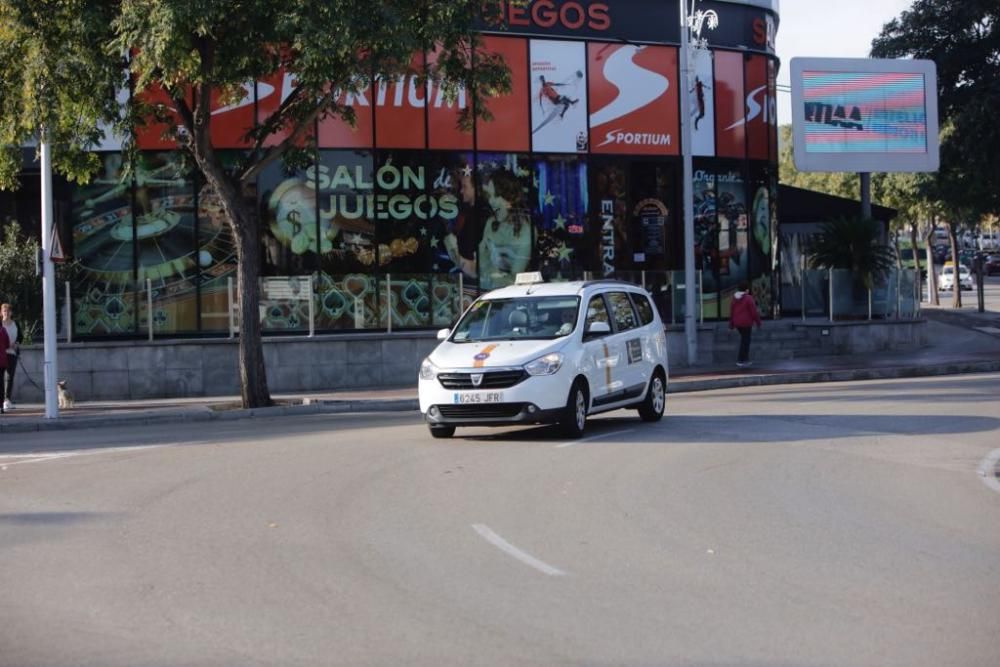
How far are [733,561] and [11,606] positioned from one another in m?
4.42

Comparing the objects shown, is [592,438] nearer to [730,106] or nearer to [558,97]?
[558,97]

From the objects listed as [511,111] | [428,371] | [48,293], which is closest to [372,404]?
[48,293]

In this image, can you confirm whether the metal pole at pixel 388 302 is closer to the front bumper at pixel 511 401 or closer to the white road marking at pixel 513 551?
the front bumper at pixel 511 401

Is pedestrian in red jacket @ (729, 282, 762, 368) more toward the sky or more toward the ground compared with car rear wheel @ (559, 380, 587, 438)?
more toward the sky

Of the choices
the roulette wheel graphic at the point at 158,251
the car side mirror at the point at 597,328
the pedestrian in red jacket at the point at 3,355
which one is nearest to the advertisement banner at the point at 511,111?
the roulette wheel graphic at the point at 158,251

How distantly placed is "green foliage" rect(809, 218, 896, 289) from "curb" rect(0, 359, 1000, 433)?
15.2 feet

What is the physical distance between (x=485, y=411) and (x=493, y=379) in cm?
38

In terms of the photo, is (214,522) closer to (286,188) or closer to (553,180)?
(286,188)

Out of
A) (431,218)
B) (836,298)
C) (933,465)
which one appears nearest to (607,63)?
(431,218)

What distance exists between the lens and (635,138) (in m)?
31.6

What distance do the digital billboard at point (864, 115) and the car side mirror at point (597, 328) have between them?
2062cm

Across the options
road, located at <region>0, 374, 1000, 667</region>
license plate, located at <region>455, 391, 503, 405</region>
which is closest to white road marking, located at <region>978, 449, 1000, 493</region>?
road, located at <region>0, 374, 1000, 667</region>

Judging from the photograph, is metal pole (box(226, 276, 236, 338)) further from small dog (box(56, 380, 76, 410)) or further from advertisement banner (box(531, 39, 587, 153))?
advertisement banner (box(531, 39, 587, 153))

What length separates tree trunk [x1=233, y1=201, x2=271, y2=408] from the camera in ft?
70.0
